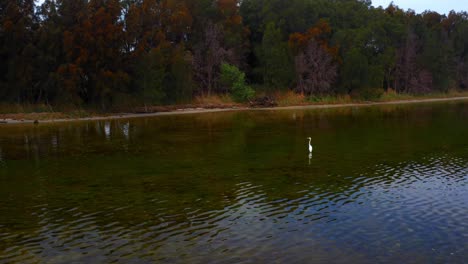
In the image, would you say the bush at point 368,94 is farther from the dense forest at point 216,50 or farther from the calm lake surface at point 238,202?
the calm lake surface at point 238,202

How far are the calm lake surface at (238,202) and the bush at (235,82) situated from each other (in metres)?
50.5

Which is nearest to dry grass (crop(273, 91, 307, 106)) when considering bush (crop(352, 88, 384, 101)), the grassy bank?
the grassy bank

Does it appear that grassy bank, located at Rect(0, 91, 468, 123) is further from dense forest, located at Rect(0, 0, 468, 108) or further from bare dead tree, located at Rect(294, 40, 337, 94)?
bare dead tree, located at Rect(294, 40, 337, 94)

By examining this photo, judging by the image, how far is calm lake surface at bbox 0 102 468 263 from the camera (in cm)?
1279

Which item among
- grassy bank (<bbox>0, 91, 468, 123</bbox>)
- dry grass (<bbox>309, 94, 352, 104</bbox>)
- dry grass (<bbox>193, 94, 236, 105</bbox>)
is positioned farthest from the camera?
dry grass (<bbox>309, 94, 352, 104</bbox>)

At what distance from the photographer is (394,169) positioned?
76.6ft

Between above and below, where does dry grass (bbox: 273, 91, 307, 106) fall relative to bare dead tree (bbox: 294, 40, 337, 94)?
below

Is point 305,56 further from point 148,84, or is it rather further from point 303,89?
point 148,84

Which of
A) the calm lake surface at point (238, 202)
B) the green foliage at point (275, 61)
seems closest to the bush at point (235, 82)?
the green foliage at point (275, 61)

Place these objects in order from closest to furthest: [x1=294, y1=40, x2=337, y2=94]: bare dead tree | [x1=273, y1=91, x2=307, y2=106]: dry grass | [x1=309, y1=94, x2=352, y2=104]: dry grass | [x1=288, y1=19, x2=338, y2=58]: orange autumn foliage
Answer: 1. [x1=273, y1=91, x2=307, y2=106]: dry grass
2. [x1=309, y1=94, x2=352, y2=104]: dry grass
3. [x1=294, y1=40, x2=337, y2=94]: bare dead tree
4. [x1=288, y1=19, x2=338, y2=58]: orange autumn foliage

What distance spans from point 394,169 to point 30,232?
1567cm

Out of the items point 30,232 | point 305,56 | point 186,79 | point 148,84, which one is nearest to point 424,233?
point 30,232

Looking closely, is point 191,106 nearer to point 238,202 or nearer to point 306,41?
point 306,41

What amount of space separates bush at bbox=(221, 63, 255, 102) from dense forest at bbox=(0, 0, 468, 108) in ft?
0.58
